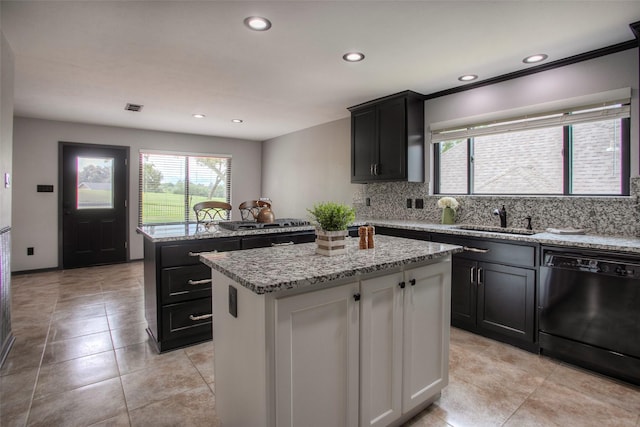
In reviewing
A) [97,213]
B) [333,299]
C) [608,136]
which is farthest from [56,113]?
[608,136]

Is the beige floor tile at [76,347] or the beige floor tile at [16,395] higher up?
the beige floor tile at [76,347]

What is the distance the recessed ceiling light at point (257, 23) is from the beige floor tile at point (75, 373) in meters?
2.51

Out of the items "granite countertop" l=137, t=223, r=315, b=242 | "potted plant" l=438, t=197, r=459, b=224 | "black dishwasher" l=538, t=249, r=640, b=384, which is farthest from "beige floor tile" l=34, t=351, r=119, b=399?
"potted plant" l=438, t=197, r=459, b=224

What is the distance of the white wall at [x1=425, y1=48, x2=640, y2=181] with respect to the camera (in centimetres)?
260

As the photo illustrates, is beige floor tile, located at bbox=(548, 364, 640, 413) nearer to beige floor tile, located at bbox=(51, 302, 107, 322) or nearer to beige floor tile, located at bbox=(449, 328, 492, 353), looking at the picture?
beige floor tile, located at bbox=(449, 328, 492, 353)

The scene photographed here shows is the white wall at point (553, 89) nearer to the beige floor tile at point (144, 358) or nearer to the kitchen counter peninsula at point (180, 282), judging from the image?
the kitchen counter peninsula at point (180, 282)

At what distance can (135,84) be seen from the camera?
3568mm

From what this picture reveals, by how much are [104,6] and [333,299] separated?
7.26 feet

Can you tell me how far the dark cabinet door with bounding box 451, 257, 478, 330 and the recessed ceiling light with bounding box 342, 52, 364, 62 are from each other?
1.90 metres

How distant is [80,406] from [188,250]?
112 centimetres

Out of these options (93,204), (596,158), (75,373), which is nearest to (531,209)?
(596,158)

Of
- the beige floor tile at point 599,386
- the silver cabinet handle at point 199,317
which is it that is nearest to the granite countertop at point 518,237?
the silver cabinet handle at point 199,317

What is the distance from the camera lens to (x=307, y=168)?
5.96 m

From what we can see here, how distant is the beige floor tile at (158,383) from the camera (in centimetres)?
207
